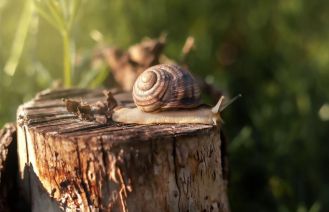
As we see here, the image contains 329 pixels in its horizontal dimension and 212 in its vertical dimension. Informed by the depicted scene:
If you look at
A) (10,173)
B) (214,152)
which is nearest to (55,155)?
(10,173)

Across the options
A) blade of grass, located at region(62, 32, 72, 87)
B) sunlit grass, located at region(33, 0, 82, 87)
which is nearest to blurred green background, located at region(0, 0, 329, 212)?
blade of grass, located at region(62, 32, 72, 87)

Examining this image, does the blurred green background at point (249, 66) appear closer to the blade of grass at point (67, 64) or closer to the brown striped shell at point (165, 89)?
the blade of grass at point (67, 64)

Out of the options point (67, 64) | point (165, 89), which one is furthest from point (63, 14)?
point (165, 89)

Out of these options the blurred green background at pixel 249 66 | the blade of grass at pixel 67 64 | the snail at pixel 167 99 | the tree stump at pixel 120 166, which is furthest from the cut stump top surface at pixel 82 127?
the blurred green background at pixel 249 66

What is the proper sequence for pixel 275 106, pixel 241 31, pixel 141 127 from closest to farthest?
pixel 141 127 → pixel 275 106 → pixel 241 31

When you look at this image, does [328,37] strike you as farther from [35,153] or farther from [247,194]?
[35,153]

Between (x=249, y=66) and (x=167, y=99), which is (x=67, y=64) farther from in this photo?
(x=249, y=66)
